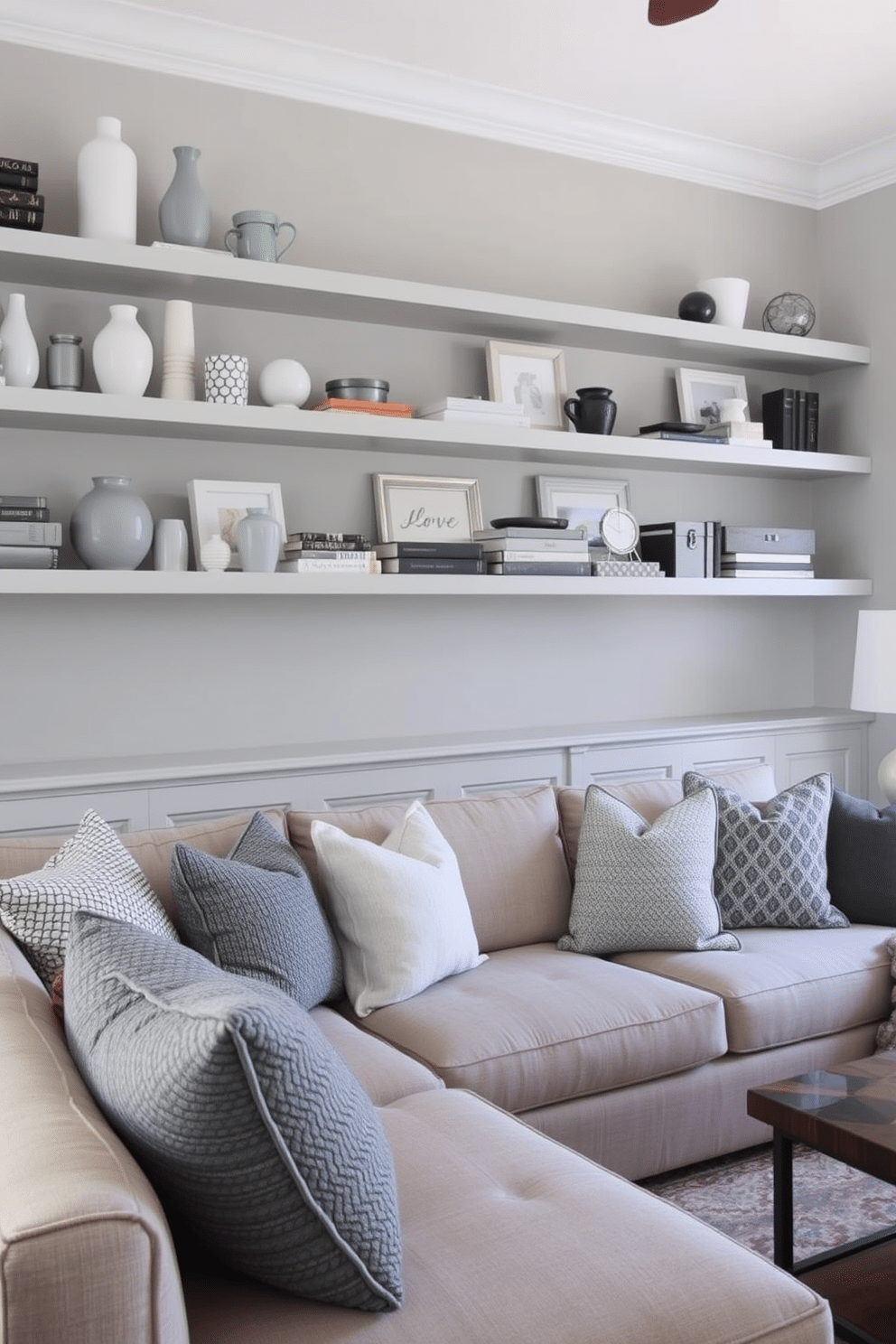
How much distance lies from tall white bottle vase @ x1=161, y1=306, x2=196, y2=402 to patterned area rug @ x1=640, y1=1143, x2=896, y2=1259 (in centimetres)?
238

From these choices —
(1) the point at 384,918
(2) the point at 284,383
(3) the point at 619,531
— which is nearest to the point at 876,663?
(3) the point at 619,531

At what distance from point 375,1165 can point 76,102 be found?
10.4ft

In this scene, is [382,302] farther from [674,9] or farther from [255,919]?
[255,919]

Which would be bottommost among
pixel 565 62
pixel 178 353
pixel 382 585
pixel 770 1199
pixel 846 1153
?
pixel 770 1199

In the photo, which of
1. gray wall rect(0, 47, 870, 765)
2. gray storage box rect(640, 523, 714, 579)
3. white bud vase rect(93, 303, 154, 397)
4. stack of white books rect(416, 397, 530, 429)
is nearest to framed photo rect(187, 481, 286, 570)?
gray wall rect(0, 47, 870, 765)

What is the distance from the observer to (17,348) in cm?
322

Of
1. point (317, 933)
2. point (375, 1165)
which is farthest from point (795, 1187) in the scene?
point (375, 1165)

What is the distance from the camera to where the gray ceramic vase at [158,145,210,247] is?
11.1 ft

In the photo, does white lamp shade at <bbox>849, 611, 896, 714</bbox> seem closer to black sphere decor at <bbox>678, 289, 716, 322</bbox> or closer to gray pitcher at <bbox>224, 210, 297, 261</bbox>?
black sphere decor at <bbox>678, 289, 716, 322</bbox>

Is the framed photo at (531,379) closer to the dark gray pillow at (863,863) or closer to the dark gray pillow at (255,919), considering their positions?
the dark gray pillow at (863,863)

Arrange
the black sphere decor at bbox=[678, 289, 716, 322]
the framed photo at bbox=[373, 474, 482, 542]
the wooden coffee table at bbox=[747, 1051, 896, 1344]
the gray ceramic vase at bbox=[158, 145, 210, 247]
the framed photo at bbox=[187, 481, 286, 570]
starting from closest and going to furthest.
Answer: the wooden coffee table at bbox=[747, 1051, 896, 1344] → the gray ceramic vase at bbox=[158, 145, 210, 247] → the framed photo at bbox=[187, 481, 286, 570] → the framed photo at bbox=[373, 474, 482, 542] → the black sphere decor at bbox=[678, 289, 716, 322]

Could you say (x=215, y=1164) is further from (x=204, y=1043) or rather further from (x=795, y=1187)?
(x=795, y=1187)

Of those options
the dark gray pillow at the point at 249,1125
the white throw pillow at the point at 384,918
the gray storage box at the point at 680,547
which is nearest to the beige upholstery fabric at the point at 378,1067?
the white throw pillow at the point at 384,918

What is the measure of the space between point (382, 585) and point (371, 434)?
452 millimetres
